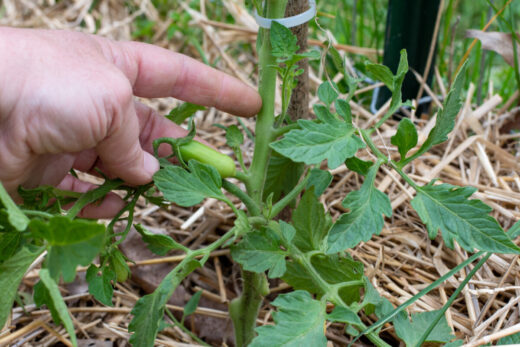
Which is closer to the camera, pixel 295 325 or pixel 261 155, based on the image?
pixel 295 325

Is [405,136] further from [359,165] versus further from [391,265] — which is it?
[391,265]

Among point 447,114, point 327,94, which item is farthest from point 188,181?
point 447,114

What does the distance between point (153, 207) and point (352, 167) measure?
2.58 feet

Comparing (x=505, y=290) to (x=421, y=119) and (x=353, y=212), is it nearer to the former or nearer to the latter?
(x=353, y=212)

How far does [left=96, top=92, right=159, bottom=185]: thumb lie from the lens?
0.89m

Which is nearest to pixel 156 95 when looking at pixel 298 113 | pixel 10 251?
pixel 298 113

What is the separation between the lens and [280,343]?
761 millimetres

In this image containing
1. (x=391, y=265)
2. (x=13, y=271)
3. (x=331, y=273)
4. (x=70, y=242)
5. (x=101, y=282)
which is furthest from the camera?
(x=391, y=265)

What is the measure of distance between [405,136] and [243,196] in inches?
12.9

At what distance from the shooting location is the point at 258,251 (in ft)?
2.96

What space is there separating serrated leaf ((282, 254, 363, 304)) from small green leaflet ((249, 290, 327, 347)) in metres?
0.12

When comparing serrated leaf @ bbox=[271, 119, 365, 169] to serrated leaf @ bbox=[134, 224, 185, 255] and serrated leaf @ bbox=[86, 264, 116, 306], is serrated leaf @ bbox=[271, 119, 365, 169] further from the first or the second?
serrated leaf @ bbox=[86, 264, 116, 306]

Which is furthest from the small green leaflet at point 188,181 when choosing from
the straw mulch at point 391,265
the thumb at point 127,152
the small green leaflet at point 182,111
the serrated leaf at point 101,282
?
A: the straw mulch at point 391,265

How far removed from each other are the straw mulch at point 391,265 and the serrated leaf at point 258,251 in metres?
0.30
